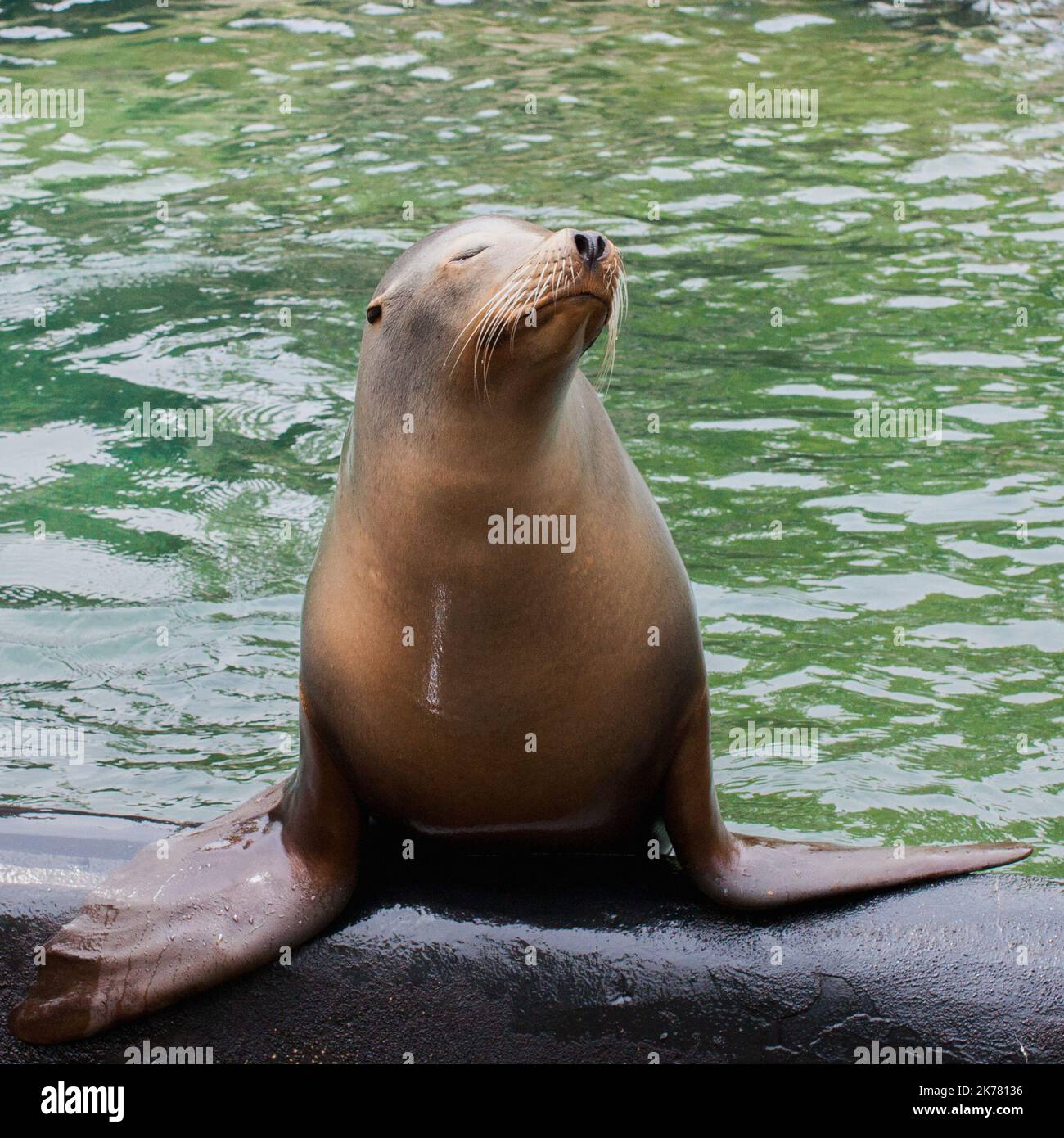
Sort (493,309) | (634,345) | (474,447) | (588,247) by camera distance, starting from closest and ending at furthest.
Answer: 1. (588,247)
2. (493,309)
3. (474,447)
4. (634,345)

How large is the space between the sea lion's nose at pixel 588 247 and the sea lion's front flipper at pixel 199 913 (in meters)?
1.26

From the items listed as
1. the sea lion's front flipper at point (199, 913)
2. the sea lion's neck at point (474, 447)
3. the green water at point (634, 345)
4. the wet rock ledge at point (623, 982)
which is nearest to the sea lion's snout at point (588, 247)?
the sea lion's neck at point (474, 447)

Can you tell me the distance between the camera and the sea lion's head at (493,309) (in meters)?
3.10

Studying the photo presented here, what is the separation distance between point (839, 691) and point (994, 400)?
10.2ft

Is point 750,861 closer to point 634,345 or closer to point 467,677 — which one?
point 467,677

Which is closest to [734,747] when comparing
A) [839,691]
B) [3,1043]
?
[839,691]

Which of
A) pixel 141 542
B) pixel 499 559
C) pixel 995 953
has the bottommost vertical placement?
pixel 141 542

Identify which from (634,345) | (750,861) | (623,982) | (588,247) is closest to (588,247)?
(588,247)

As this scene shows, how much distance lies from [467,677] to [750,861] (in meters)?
0.78

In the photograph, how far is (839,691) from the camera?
19.6 ft

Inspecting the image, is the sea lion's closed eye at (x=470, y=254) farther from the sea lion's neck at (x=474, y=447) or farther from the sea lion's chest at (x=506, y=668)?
the sea lion's chest at (x=506, y=668)

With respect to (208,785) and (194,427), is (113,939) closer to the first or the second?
(208,785)

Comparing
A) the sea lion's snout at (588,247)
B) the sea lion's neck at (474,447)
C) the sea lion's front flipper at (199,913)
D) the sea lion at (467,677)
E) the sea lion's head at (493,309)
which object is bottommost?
the sea lion's front flipper at (199,913)

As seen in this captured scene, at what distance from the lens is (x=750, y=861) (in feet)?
12.0
